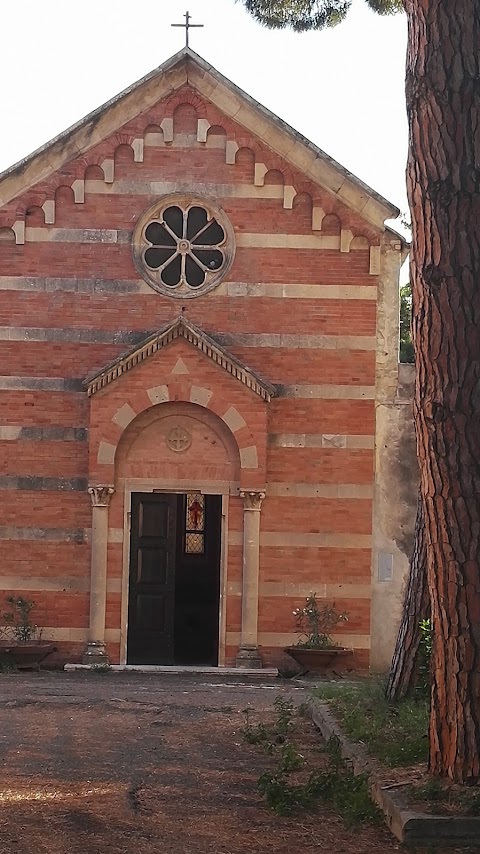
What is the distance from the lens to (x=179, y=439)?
52.6 ft

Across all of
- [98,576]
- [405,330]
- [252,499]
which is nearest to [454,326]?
[252,499]

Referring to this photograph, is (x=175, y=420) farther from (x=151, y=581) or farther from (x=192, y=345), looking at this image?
(x=151, y=581)

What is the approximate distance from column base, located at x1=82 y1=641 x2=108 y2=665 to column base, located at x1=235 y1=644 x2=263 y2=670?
181 cm

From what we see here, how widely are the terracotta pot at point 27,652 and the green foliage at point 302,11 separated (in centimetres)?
865

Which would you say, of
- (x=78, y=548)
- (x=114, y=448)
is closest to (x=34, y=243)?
(x=114, y=448)

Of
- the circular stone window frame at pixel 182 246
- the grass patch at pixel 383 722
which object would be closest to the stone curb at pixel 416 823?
the grass patch at pixel 383 722

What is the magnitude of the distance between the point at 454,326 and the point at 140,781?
3905 millimetres

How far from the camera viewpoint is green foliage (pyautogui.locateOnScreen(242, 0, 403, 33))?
10773 mm

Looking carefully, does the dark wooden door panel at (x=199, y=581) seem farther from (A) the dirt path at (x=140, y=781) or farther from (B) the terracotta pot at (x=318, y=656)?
(A) the dirt path at (x=140, y=781)

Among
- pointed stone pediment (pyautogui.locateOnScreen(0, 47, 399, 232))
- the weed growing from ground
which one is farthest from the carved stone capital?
the weed growing from ground

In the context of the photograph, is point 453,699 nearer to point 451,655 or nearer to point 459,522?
point 451,655

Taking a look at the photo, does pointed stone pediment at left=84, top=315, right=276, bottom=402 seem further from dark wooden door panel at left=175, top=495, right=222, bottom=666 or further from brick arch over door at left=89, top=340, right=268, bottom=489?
dark wooden door panel at left=175, top=495, right=222, bottom=666

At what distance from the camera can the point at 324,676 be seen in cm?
1559

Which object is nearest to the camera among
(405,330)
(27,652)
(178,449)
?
(27,652)
